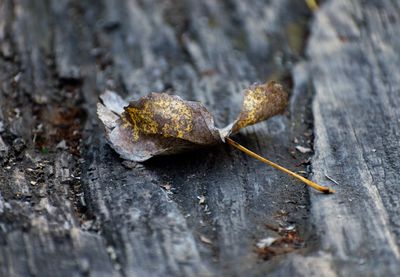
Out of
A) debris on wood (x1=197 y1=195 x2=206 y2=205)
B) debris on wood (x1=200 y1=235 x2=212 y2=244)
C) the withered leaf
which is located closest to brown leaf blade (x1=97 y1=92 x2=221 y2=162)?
the withered leaf

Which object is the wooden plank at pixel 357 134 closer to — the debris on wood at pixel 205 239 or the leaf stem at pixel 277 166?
the leaf stem at pixel 277 166

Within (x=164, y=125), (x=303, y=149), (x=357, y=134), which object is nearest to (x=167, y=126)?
(x=164, y=125)

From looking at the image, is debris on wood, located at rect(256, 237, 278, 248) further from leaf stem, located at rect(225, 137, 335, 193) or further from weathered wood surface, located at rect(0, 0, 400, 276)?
leaf stem, located at rect(225, 137, 335, 193)

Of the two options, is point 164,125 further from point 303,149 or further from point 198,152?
point 303,149

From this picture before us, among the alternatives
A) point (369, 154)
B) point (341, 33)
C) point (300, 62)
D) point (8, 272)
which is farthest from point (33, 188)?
point (341, 33)

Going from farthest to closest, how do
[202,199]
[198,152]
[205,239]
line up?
[198,152] → [202,199] → [205,239]

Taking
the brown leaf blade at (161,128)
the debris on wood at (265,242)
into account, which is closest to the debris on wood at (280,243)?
the debris on wood at (265,242)
